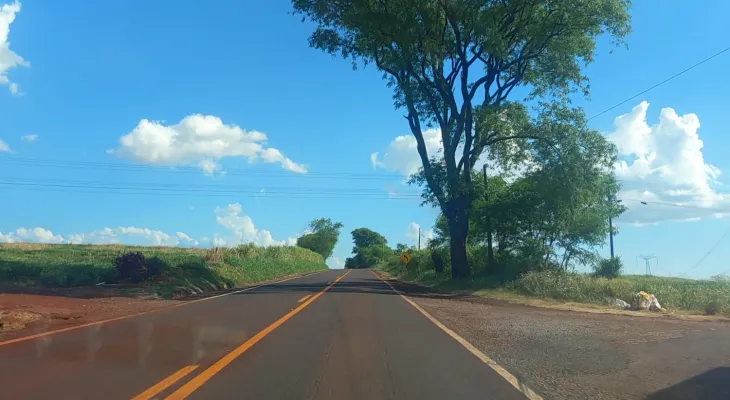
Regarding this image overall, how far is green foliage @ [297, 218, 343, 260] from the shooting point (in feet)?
495

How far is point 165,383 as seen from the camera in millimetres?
7574

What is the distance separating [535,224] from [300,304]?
18.1 metres

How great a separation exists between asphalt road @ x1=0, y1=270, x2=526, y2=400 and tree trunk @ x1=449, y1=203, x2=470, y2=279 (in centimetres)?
2084

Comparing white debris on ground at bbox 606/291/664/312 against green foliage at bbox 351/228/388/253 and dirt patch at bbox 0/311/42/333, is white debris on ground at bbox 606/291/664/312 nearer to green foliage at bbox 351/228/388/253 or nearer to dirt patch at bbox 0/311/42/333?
dirt patch at bbox 0/311/42/333

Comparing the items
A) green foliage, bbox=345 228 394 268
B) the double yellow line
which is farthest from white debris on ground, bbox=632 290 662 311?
green foliage, bbox=345 228 394 268

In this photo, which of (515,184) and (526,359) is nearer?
(526,359)

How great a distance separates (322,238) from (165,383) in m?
146

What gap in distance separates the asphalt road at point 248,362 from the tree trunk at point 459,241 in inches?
820

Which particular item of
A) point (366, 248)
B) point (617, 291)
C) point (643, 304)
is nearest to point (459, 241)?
point (617, 291)

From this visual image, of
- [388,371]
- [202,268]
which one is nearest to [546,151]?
[202,268]

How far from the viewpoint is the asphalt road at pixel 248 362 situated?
7277mm

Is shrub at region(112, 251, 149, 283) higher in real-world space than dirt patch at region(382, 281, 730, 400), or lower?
higher

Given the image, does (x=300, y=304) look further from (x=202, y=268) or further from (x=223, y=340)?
(x=202, y=268)

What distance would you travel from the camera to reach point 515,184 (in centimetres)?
3559
